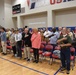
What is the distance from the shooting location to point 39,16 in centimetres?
1029

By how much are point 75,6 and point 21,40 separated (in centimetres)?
445

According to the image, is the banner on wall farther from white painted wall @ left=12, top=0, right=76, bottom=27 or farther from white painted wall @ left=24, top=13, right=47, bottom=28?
white painted wall @ left=24, top=13, right=47, bottom=28

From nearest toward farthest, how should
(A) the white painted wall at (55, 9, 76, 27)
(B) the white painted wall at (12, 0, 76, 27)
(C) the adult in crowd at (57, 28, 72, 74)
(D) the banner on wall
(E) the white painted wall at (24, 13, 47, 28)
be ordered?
1. (C) the adult in crowd at (57, 28, 72, 74)
2. (B) the white painted wall at (12, 0, 76, 27)
3. (A) the white painted wall at (55, 9, 76, 27)
4. (D) the banner on wall
5. (E) the white painted wall at (24, 13, 47, 28)

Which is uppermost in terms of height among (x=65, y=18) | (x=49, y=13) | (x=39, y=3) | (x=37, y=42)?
(x=39, y=3)

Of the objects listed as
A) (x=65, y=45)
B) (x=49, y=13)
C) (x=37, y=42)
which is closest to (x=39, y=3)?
(x=49, y=13)

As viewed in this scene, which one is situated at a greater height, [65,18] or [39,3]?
[39,3]

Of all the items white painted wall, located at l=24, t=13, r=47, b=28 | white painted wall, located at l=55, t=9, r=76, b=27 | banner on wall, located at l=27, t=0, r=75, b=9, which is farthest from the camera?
white painted wall, located at l=24, t=13, r=47, b=28

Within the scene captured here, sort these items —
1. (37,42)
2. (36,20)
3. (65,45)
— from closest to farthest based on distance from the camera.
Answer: (65,45), (37,42), (36,20)

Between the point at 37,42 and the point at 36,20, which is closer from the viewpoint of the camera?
the point at 37,42

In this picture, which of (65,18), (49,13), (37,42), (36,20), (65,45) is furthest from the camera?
(36,20)

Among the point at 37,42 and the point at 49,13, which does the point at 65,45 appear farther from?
the point at 49,13

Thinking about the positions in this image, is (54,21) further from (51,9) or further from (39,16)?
(39,16)

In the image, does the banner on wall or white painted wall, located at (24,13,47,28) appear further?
white painted wall, located at (24,13,47,28)

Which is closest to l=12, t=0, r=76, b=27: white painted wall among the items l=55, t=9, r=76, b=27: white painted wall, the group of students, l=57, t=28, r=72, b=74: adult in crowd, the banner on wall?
l=55, t=9, r=76, b=27: white painted wall
